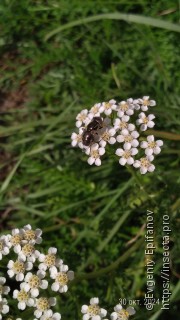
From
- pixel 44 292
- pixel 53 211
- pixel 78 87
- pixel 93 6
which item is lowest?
pixel 44 292

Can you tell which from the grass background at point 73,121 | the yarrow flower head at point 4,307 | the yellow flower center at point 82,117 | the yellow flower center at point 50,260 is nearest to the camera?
the yarrow flower head at point 4,307

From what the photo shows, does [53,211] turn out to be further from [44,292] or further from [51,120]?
[44,292]

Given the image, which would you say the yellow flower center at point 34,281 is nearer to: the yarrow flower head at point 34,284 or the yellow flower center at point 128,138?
the yarrow flower head at point 34,284

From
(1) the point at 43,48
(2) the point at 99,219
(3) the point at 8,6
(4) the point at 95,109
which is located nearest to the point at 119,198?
(2) the point at 99,219

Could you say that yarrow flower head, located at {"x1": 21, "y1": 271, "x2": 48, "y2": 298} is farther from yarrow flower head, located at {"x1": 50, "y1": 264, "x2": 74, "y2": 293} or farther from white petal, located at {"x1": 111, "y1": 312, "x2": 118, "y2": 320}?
white petal, located at {"x1": 111, "y1": 312, "x2": 118, "y2": 320}

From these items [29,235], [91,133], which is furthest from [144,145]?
[29,235]

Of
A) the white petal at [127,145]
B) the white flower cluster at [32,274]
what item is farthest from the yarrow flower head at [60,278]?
the white petal at [127,145]

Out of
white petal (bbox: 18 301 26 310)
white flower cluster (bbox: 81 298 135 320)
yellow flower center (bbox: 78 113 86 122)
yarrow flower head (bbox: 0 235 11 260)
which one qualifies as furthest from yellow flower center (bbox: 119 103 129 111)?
white petal (bbox: 18 301 26 310)

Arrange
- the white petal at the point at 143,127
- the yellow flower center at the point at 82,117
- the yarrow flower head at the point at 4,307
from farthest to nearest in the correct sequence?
1. the yellow flower center at the point at 82,117
2. the white petal at the point at 143,127
3. the yarrow flower head at the point at 4,307
